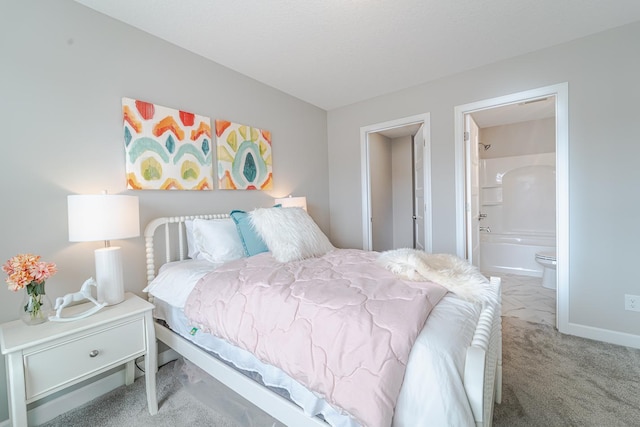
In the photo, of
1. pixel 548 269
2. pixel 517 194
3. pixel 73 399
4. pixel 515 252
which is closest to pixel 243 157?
pixel 73 399

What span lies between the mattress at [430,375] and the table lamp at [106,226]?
2.36ft

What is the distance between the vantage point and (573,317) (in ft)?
7.61

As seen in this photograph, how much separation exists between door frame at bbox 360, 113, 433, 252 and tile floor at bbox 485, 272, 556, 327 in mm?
1065

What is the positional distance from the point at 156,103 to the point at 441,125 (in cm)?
271

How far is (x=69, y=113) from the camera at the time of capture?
1643mm

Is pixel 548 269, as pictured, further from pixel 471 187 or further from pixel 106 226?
pixel 106 226

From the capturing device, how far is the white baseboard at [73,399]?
1493 mm

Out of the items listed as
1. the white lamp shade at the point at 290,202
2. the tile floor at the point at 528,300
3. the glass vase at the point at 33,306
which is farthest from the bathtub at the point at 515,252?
the glass vase at the point at 33,306

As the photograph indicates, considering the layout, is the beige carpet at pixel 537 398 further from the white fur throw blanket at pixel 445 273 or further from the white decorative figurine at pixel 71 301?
the white fur throw blanket at pixel 445 273

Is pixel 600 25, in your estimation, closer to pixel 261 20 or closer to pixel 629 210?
pixel 629 210

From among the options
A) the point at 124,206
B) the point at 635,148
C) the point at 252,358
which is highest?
the point at 635,148

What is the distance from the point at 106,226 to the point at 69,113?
81cm

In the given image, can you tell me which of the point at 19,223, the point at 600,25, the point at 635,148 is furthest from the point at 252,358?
the point at 600,25

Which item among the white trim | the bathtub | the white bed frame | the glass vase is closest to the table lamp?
the glass vase
